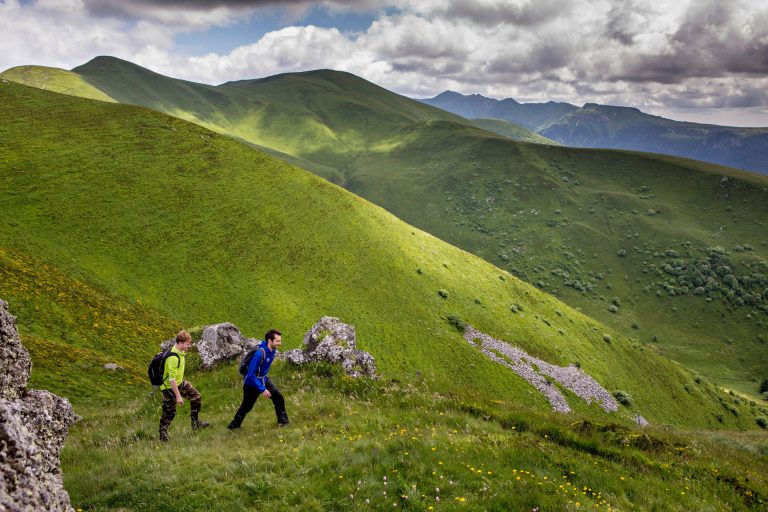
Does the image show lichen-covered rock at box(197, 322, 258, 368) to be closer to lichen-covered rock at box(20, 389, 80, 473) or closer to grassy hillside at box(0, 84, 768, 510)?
grassy hillside at box(0, 84, 768, 510)

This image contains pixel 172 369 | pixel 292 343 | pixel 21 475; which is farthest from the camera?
pixel 292 343

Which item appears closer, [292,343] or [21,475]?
[21,475]

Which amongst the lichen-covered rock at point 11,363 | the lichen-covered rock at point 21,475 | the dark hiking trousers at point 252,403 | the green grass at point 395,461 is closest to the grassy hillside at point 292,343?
the green grass at point 395,461

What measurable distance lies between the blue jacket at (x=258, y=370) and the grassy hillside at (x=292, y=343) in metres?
1.60

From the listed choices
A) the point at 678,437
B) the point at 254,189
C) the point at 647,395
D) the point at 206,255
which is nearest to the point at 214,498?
the point at 678,437

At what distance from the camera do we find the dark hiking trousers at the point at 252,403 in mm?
12430

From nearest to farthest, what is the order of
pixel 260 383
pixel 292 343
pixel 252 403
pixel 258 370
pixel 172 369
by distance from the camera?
pixel 172 369 < pixel 260 383 < pixel 258 370 < pixel 252 403 < pixel 292 343

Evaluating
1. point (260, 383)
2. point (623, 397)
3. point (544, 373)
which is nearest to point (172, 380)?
point (260, 383)

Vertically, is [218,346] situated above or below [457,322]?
above

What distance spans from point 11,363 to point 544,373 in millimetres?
58078

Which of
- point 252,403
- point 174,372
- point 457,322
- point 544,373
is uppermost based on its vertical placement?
point 174,372

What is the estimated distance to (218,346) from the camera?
21.9m

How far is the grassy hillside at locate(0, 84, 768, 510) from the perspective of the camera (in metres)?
9.77

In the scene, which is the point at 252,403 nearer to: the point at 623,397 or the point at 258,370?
the point at 258,370
